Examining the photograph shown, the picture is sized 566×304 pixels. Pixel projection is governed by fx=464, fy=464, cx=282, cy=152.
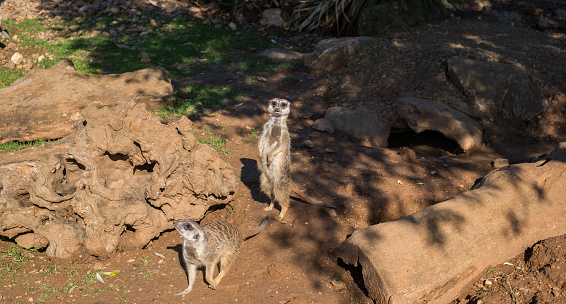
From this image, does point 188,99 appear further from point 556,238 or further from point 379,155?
point 556,238

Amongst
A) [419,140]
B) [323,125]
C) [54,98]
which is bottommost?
[419,140]

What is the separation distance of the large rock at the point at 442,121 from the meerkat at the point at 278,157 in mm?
2847

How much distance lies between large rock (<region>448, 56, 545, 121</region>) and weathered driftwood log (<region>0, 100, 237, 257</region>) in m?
4.61

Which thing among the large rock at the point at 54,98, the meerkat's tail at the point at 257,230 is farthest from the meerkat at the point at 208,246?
the large rock at the point at 54,98

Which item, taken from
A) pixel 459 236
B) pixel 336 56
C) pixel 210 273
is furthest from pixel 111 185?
pixel 336 56

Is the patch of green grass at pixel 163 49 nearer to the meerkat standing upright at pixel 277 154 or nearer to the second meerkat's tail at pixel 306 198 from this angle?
the meerkat standing upright at pixel 277 154

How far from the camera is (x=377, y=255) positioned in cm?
404

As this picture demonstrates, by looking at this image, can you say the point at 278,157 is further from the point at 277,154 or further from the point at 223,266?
the point at 223,266

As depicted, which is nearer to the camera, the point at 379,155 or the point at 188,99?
the point at 379,155

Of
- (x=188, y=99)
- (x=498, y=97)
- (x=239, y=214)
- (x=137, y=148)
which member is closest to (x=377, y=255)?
(x=239, y=214)

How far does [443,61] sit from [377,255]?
5.43m

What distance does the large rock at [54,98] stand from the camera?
6.57 m

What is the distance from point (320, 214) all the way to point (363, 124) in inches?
104

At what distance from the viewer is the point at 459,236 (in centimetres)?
431
